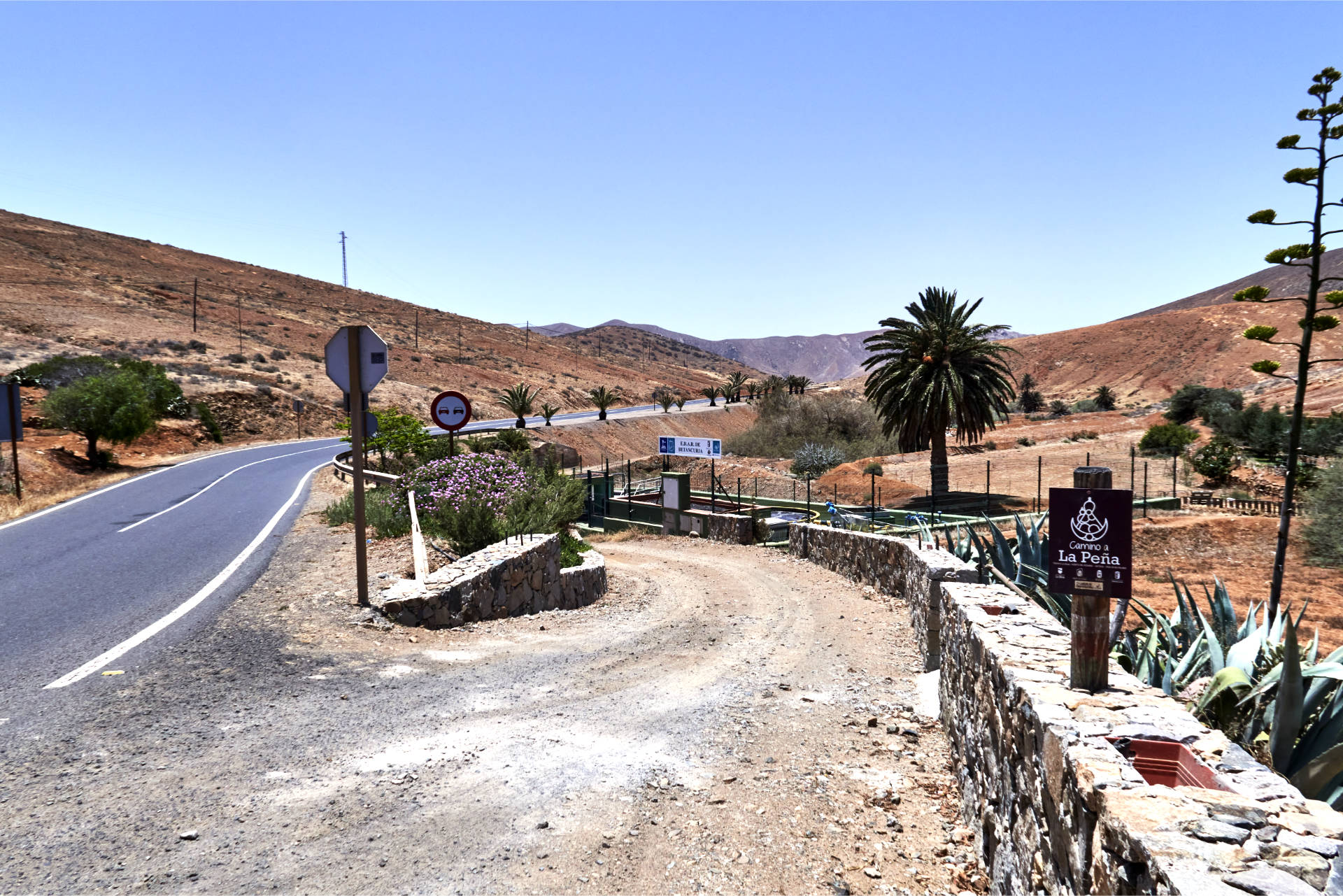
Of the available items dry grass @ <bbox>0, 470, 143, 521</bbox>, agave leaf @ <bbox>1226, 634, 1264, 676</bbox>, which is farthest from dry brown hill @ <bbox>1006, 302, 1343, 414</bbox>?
dry grass @ <bbox>0, 470, 143, 521</bbox>

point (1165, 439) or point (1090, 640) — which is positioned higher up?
point (1090, 640)

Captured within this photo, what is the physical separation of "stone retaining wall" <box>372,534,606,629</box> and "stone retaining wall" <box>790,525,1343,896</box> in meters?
→ 5.81

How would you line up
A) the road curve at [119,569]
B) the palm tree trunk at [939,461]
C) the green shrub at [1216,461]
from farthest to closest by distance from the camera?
the green shrub at [1216,461], the palm tree trunk at [939,461], the road curve at [119,569]

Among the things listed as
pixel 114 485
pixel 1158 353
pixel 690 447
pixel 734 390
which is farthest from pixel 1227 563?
pixel 1158 353

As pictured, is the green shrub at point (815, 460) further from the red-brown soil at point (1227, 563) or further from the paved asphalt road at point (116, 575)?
the paved asphalt road at point (116, 575)

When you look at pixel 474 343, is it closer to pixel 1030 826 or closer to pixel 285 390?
pixel 285 390

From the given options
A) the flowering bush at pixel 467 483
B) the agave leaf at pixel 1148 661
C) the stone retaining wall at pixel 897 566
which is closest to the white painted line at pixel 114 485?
the flowering bush at pixel 467 483

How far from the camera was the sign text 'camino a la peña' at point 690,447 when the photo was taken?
27266 mm

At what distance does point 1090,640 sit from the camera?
4.54 m

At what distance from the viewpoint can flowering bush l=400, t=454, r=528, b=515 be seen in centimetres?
1312

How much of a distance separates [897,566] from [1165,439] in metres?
34.0

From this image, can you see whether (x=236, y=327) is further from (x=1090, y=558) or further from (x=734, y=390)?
(x=1090, y=558)

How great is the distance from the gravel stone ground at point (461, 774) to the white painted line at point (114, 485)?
10171 mm

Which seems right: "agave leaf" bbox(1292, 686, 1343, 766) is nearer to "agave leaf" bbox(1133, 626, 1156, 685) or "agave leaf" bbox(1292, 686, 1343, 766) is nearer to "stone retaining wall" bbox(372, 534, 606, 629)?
"agave leaf" bbox(1133, 626, 1156, 685)
